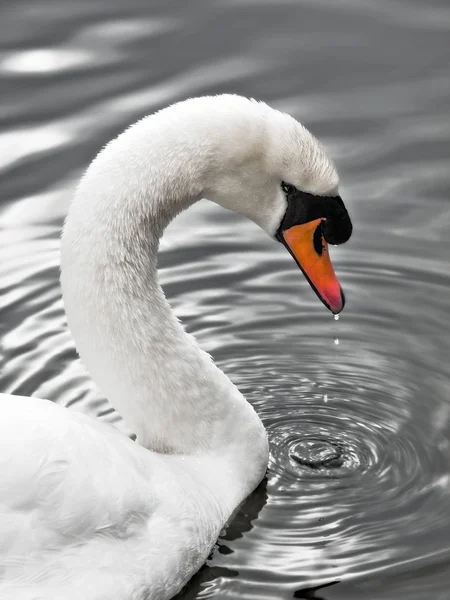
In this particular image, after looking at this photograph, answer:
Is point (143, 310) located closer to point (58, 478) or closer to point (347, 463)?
point (58, 478)

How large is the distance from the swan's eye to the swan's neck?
1.32 feet

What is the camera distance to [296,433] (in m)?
7.43

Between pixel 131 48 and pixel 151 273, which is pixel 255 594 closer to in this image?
pixel 151 273

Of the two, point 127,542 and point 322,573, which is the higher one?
point 127,542

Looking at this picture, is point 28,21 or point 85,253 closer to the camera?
point 85,253

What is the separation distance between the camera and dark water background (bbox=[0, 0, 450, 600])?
264 inches

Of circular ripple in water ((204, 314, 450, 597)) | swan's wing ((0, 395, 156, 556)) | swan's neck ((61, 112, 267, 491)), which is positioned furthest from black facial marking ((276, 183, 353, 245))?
swan's wing ((0, 395, 156, 556))

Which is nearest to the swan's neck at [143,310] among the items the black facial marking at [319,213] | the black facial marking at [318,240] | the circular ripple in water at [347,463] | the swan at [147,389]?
the swan at [147,389]

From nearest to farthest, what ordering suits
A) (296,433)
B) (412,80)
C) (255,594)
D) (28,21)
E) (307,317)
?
(255,594) < (296,433) < (307,317) < (412,80) < (28,21)

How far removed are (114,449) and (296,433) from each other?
5.46ft

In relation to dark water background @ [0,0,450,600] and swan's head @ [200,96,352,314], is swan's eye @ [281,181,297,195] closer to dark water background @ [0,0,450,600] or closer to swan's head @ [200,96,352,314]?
swan's head @ [200,96,352,314]

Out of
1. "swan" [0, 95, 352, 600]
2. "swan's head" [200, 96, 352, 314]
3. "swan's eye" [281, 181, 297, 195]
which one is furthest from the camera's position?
"swan's eye" [281, 181, 297, 195]

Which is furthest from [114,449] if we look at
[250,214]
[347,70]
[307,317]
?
[347,70]

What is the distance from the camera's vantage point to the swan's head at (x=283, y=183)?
6246mm
